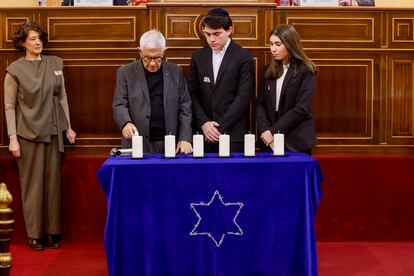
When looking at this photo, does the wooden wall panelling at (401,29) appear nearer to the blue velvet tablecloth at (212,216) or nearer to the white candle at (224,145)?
the blue velvet tablecloth at (212,216)

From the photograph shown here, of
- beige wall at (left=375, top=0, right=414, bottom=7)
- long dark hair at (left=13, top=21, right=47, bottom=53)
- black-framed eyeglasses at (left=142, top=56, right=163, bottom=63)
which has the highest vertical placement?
beige wall at (left=375, top=0, right=414, bottom=7)

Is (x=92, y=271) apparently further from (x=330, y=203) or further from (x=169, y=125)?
(x=330, y=203)

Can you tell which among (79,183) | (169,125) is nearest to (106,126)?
(79,183)

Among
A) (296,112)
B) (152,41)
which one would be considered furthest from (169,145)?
(296,112)

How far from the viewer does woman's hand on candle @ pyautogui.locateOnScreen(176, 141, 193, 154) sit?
5094 millimetres

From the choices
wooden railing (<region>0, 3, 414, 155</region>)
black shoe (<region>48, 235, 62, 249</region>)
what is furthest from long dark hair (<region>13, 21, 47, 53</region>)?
black shoe (<region>48, 235, 62, 249</region>)

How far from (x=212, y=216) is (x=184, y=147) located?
639mm

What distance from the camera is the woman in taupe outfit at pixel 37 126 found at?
225 inches

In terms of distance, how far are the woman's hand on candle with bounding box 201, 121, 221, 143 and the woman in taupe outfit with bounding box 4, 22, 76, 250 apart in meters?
1.16

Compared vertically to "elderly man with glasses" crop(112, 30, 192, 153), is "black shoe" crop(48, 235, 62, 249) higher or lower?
lower

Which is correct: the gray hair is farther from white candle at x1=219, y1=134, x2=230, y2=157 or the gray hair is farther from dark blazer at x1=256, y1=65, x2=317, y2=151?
dark blazer at x1=256, y1=65, x2=317, y2=151

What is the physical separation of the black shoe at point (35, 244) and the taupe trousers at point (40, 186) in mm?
31

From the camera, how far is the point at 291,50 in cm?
530

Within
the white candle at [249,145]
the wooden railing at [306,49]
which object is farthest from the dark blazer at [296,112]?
the wooden railing at [306,49]
